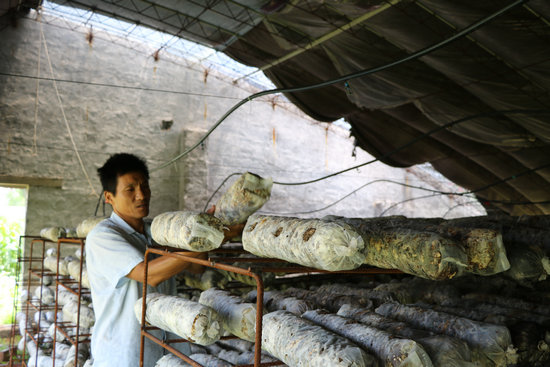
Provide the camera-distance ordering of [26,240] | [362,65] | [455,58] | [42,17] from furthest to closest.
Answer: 1. [42,17]
2. [26,240]
3. [362,65]
4. [455,58]

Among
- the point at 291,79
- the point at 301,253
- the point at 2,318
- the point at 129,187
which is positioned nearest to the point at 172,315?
the point at 301,253

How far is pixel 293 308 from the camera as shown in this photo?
228cm

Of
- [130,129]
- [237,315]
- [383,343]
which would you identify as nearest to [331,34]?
[237,315]

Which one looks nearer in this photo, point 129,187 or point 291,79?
point 129,187

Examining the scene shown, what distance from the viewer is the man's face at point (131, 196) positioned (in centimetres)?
284

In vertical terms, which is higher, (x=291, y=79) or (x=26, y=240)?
(x=291, y=79)

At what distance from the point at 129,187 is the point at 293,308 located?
1304 mm

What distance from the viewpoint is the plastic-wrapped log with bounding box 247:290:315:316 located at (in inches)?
89.2

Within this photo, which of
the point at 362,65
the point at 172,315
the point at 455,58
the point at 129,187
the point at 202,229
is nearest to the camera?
the point at 202,229

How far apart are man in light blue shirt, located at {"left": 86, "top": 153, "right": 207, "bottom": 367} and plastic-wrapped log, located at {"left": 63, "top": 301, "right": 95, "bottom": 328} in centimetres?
157

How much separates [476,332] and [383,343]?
18.4 inches

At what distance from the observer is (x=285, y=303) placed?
238 cm

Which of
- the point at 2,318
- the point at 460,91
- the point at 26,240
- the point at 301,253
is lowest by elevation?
the point at 2,318

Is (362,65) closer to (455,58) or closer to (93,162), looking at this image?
(455,58)
